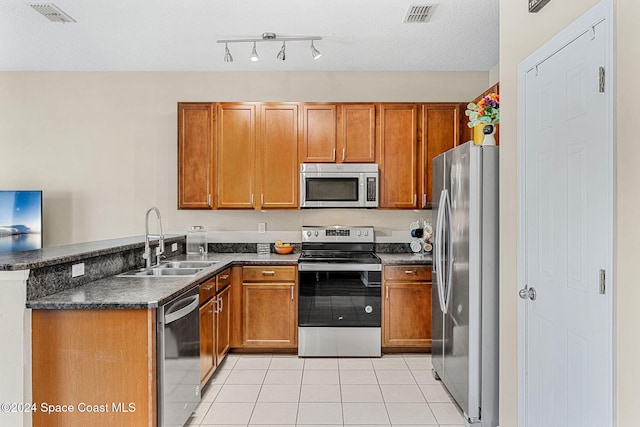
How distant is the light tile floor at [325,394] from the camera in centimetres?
278

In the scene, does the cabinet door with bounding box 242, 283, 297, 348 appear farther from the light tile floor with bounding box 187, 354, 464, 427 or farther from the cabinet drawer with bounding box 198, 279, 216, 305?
the cabinet drawer with bounding box 198, 279, 216, 305

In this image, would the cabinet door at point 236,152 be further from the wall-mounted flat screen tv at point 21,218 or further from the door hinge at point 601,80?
the door hinge at point 601,80

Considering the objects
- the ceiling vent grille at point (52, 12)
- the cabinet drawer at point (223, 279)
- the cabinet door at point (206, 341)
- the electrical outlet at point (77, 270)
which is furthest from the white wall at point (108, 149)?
the electrical outlet at point (77, 270)

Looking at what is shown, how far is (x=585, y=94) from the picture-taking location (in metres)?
1.61

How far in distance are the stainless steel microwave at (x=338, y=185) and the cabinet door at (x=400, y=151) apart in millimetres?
159

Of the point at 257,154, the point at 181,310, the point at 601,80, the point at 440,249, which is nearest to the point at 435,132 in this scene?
the point at 440,249

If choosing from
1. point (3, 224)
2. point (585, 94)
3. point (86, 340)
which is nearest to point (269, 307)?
point (86, 340)

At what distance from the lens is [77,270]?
245 centimetres

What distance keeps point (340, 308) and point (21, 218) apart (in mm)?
3273

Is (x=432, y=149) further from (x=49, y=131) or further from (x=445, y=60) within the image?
(x=49, y=131)

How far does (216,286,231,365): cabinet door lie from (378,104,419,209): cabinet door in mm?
1836

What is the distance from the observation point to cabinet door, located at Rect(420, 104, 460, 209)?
13.7 feet

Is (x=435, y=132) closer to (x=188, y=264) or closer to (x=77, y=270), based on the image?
(x=188, y=264)

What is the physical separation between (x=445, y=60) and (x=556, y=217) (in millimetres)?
2828
